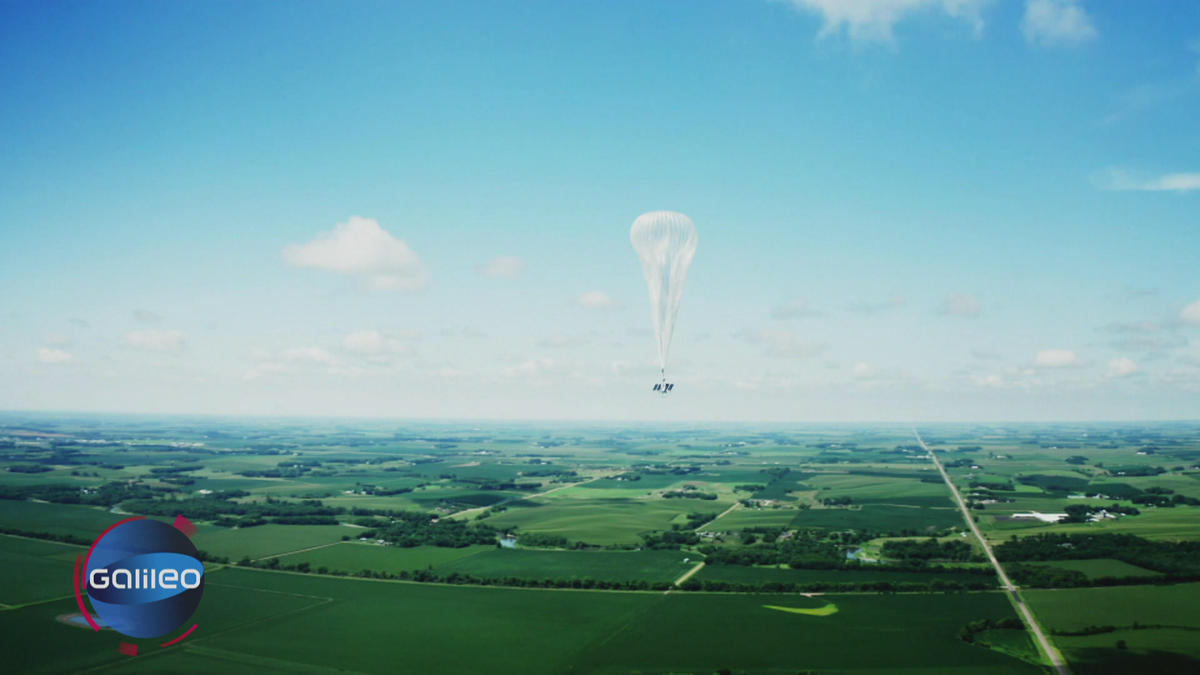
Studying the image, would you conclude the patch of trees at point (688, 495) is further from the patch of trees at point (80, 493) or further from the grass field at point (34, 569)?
the patch of trees at point (80, 493)

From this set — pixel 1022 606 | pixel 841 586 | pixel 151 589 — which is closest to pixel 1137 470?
pixel 1022 606

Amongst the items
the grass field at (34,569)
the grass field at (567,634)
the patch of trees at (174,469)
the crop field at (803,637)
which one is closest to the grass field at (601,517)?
the grass field at (567,634)

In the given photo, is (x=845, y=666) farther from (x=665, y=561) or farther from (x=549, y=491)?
(x=549, y=491)

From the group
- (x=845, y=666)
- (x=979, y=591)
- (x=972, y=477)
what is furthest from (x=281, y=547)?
(x=972, y=477)

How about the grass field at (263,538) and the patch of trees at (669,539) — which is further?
the patch of trees at (669,539)

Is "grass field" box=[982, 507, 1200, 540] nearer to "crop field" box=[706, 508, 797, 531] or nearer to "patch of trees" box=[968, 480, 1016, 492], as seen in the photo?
"crop field" box=[706, 508, 797, 531]

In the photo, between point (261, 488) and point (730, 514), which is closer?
point (730, 514)
